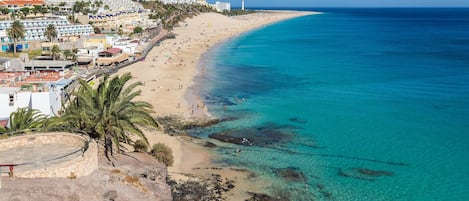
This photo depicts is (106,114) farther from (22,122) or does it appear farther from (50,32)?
(50,32)

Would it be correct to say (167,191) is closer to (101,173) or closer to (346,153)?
(101,173)

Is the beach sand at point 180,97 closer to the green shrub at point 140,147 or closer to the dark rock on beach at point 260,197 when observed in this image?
the dark rock on beach at point 260,197

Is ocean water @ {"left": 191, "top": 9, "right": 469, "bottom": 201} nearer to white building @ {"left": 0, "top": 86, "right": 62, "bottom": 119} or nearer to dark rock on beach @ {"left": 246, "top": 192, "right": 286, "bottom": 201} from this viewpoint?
dark rock on beach @ {"left": 246, "top": 192, "right": 286, "bottom": 201}

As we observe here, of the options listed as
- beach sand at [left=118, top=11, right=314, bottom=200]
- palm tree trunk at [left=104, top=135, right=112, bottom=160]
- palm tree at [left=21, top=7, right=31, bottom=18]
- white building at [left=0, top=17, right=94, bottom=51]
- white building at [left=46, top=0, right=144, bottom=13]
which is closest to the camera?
palm tree trunk at [left=104, top=135, right=112, bottom=160]

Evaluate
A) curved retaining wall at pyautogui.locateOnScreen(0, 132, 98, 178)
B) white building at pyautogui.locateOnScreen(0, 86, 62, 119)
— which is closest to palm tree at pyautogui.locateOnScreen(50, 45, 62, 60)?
white building at pyautogui.locateOnScreen(0, 86, 62, 119)

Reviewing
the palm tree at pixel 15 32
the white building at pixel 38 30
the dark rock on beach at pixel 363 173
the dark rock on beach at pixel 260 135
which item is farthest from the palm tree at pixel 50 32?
the dark rock on beach at pixel 363 173

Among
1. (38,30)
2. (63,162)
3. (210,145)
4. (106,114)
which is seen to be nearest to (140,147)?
(106,114)
